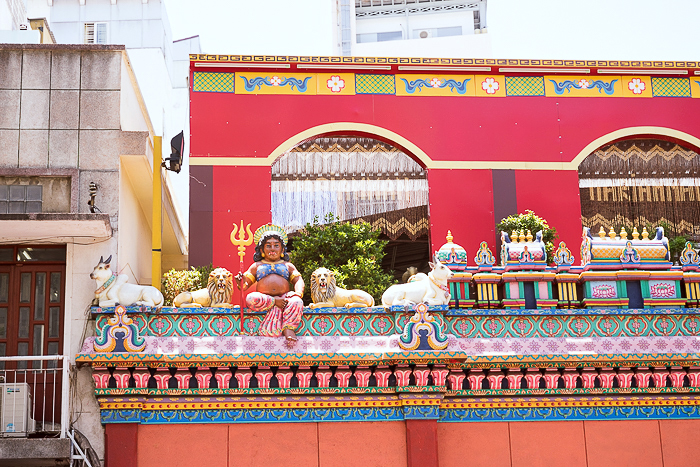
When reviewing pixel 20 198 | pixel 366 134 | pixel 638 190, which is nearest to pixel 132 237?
pixel 20 198

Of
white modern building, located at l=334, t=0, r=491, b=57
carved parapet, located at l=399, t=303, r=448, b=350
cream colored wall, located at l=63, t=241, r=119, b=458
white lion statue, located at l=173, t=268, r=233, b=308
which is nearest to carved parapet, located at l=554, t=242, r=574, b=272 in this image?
carved parapet, located at l=399, t=303, r=448, b=350

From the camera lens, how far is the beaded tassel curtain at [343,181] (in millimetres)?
20703

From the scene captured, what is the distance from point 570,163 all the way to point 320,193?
5.67 meters

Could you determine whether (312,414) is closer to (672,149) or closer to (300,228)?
(300,228)

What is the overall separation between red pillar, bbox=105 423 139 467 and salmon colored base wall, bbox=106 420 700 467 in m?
0.01

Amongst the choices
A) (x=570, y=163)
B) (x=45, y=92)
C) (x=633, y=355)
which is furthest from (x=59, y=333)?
(x=570, y=163)

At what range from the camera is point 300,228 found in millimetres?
20547

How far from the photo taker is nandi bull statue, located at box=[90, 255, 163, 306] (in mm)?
13453

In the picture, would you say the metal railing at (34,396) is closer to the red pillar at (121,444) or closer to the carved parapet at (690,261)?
the red pillar at (121,444)

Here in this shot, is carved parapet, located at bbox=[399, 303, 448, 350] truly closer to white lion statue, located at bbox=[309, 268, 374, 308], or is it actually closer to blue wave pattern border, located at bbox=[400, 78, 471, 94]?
white lion statue, located at bbox=[309, 268, 374, 308]

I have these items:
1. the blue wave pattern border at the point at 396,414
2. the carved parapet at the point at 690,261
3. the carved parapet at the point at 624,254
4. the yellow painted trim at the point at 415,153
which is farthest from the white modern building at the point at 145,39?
the carved parapet at the point at 690,261

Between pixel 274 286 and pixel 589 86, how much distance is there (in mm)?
9084

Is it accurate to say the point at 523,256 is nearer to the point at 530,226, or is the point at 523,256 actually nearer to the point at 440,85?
the point at 530,226

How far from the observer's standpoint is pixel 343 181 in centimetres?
2108
